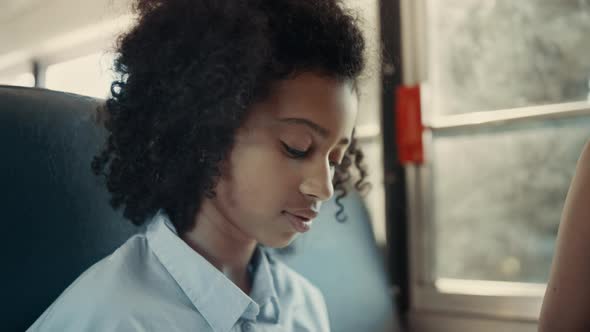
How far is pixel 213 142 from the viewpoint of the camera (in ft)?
2.73

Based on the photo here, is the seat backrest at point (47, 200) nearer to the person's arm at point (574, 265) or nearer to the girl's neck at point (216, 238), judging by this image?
the girl's neck at point (216, 238)

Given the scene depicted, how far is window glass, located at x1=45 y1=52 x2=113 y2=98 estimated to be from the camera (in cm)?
115

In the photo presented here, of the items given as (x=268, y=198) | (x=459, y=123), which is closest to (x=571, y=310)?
(x=268, y=198)

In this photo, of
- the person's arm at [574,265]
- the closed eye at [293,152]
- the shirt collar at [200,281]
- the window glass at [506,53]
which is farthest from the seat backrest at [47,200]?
the window glass at [506,53]

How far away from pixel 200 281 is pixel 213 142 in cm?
19

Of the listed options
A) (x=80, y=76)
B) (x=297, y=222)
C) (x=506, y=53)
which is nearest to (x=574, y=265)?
(x=297, y=222)

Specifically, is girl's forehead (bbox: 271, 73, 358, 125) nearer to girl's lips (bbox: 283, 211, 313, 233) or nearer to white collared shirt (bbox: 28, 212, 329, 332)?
girl's lips (bbox: 283, 211, 313, 233)

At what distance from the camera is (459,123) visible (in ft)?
5.81

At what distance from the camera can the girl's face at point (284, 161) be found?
0.81 m

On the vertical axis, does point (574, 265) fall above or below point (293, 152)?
below

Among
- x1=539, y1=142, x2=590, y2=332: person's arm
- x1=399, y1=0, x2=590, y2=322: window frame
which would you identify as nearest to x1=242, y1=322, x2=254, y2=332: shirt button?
x1=539, y1=142, x2=590, y2=332: person's arm

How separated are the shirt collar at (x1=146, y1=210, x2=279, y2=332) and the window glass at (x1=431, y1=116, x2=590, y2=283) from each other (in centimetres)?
102

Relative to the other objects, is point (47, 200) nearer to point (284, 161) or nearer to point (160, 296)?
point (160, 296)

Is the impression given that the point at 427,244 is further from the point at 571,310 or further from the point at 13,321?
the point at 13,321
